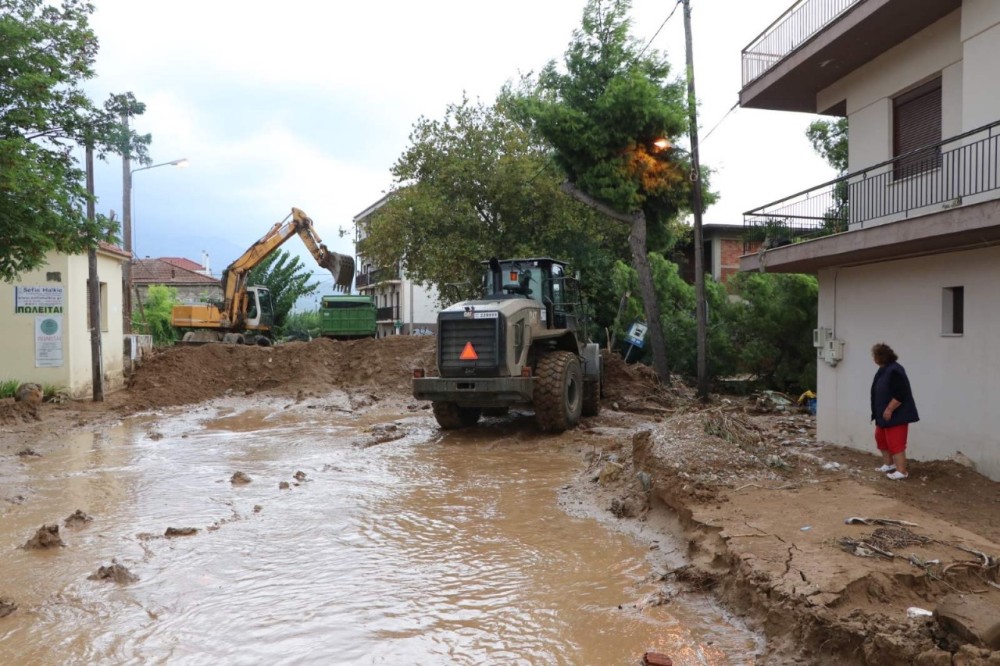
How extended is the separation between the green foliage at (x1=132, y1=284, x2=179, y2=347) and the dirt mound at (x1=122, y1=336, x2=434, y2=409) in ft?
38.1

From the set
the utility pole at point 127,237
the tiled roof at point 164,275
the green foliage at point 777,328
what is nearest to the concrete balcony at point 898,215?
the green foliage at point 777,328

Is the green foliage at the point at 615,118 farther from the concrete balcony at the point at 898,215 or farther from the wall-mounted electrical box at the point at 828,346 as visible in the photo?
the wall-mounted electrical box at the point at 828,346

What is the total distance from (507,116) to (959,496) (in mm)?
18537

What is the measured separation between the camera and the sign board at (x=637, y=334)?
21.5 m

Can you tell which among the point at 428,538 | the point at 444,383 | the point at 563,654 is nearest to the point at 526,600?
the point at 563,654

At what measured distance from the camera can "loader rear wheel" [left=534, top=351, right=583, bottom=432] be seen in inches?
480

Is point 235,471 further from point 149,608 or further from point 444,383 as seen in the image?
point 149,608

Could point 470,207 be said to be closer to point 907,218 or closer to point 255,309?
point 255,309

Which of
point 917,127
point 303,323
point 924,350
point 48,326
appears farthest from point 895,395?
point 303,323

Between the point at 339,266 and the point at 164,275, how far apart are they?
2778cm

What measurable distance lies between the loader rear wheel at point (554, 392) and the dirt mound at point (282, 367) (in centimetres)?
777

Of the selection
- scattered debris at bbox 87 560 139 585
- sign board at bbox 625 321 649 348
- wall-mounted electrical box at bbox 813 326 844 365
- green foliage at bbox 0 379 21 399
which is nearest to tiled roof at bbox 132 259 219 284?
green foliage at bbox 0 379 21 399

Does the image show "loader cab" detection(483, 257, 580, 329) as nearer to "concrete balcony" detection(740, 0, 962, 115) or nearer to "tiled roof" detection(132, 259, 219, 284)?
"concrete balcony" detection(740, 0, 962, 115)

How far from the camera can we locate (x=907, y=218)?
858 cm
